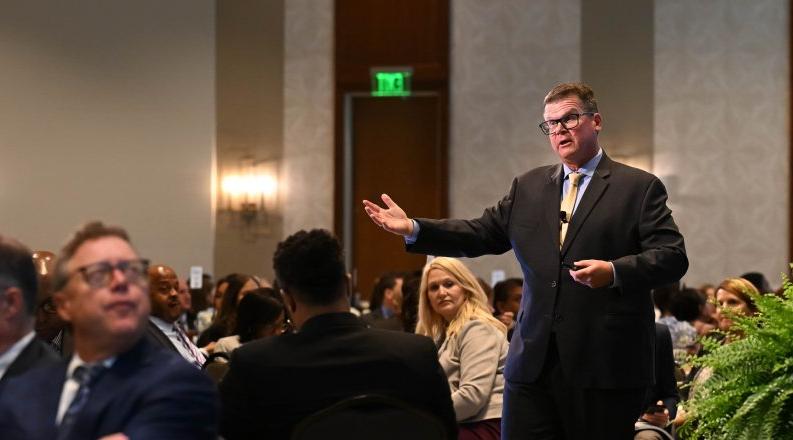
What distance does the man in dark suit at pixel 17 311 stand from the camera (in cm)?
256

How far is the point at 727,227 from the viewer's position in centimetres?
1223

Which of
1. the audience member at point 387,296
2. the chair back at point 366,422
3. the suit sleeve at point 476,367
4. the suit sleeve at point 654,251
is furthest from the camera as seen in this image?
A: the audience member at point 387,296

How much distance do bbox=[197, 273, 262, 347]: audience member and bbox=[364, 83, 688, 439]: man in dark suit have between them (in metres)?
3.01

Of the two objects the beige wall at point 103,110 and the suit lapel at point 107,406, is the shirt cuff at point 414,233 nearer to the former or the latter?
the suit lapel at point 107,406

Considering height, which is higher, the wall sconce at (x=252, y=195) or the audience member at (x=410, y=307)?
the wall sconce at (x=252, y=195)

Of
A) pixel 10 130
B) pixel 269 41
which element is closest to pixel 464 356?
pixel 269 41

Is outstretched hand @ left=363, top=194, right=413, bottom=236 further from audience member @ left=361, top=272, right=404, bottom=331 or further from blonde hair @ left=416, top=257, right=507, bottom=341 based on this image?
audience member @ left=361, top=272, right=404, bottom=331

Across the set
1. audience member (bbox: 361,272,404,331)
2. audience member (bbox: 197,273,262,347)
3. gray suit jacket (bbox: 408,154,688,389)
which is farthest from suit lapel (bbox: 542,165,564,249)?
audience member (bbox: 361,272,404,331)

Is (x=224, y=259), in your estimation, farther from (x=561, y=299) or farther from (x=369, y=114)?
(x=561, y=299)

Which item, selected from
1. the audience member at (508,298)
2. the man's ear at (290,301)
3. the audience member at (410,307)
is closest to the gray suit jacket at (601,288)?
the man's ear at (290,301)

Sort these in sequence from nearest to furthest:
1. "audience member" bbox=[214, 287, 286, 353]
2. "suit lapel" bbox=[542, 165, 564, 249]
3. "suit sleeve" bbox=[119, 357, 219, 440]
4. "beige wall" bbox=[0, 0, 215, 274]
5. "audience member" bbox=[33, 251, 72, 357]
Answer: "suit sleeve" bbox=[119, 357, 219, 440]
"suit lapel" bbox=[542, 165, 564, 249]
"audience member" bbox=[33, 251, 72, 357]
"audience member" bbox=[214, 287, 286, 353]
"beige wall" bbox=[0, 0, 215, 274]

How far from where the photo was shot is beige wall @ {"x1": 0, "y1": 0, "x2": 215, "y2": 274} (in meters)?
13.0

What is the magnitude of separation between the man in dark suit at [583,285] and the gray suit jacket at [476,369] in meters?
1.16

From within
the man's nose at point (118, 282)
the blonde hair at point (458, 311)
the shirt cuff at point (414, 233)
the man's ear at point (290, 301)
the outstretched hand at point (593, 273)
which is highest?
the shirt cuff at point (414, 233)
